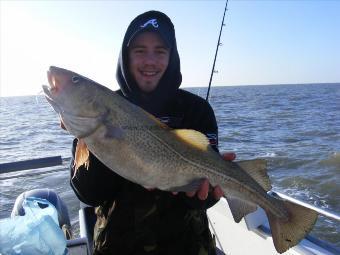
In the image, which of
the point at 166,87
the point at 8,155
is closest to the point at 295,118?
the point at 8,155

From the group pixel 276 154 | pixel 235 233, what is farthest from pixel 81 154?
pixel 276 154

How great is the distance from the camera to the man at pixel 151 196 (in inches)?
117

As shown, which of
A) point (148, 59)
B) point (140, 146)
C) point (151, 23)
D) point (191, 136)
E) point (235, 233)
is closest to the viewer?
point (140, 146)

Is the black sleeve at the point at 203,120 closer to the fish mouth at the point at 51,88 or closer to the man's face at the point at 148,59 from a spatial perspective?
the man's face at the point at 148,59

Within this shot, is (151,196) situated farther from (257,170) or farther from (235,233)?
(235,233)

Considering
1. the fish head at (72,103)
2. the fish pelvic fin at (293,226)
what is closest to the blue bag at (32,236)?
the fish head at (72,103)

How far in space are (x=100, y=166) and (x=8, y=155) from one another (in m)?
16.8

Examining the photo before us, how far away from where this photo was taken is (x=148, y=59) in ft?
10.7

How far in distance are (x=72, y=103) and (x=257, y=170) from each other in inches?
58.7

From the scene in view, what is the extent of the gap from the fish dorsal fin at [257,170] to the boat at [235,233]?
1269mm

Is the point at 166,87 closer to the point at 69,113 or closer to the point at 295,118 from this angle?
the point at 69,113

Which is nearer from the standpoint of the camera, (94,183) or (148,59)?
(94,183)

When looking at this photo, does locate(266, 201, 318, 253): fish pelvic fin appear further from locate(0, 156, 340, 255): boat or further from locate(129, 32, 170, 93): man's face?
locate(129, 32, 170, 93): man's face

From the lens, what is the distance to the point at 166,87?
3445 mm
